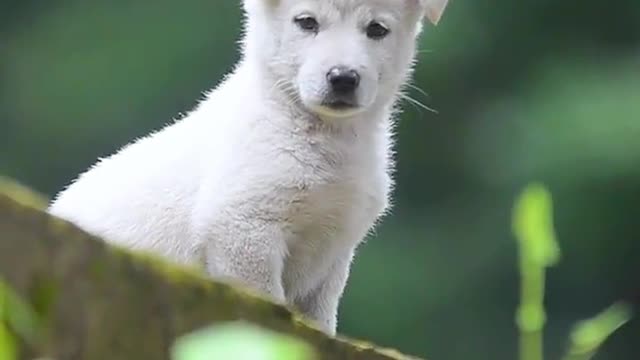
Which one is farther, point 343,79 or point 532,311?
point 343,79

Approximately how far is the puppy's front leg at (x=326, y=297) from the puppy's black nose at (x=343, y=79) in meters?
0.39

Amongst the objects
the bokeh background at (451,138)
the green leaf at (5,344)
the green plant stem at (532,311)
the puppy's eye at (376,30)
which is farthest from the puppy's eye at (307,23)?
the bokeh background at (451,138)

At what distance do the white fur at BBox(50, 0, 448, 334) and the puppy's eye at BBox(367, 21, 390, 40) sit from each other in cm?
1

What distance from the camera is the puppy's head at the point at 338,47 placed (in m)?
4.25

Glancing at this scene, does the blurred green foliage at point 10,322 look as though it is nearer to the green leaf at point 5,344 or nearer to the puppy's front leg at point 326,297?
the green leaf at point 5,344

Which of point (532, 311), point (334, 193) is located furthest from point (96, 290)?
point (334, 193)

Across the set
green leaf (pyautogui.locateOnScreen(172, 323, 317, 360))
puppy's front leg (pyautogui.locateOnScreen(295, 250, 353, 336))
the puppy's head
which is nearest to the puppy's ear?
the puppy's head

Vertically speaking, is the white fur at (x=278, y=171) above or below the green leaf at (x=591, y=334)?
below

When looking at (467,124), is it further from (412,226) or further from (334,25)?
(334,25)

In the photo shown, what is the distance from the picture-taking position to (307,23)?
429cm

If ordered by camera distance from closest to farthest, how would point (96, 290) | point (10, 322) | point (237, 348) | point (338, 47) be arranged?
1. point (237, 348)
2. point (10, 322)
3. point (96, 290)
4. point (338, 47)

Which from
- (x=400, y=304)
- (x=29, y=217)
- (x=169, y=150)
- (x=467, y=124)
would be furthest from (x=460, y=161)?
(x=29, y=217)

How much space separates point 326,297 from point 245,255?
391mm

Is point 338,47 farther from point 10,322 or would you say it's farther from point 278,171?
point 10,322
